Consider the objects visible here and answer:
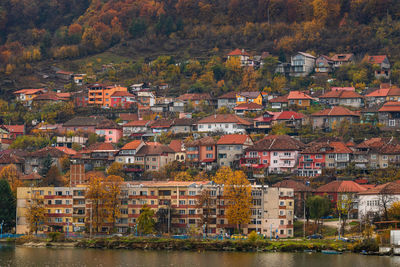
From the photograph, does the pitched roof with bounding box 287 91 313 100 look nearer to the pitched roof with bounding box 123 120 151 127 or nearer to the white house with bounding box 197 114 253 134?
the white house with bounding box 197 114 253 134

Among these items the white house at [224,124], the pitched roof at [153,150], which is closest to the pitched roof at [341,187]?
the pitched roof at [153,150]

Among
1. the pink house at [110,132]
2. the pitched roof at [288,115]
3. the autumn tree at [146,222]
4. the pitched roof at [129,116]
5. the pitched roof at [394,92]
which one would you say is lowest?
the autumn tree at [146,222]

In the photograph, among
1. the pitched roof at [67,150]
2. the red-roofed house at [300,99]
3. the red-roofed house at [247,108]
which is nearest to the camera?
the pitched roof at [67,150]

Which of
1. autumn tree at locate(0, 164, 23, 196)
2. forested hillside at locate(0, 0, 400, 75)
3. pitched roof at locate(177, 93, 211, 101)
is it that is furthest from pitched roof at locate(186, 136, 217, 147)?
forested hillside at locate(0, 0, 400, 75)

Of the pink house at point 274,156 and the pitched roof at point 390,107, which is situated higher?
the pitched roof at point 390,107

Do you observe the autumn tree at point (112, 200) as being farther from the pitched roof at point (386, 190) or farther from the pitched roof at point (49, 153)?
the pitched roof at point (49, 153)

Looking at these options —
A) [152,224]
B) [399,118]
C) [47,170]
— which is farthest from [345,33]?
[152,224]
